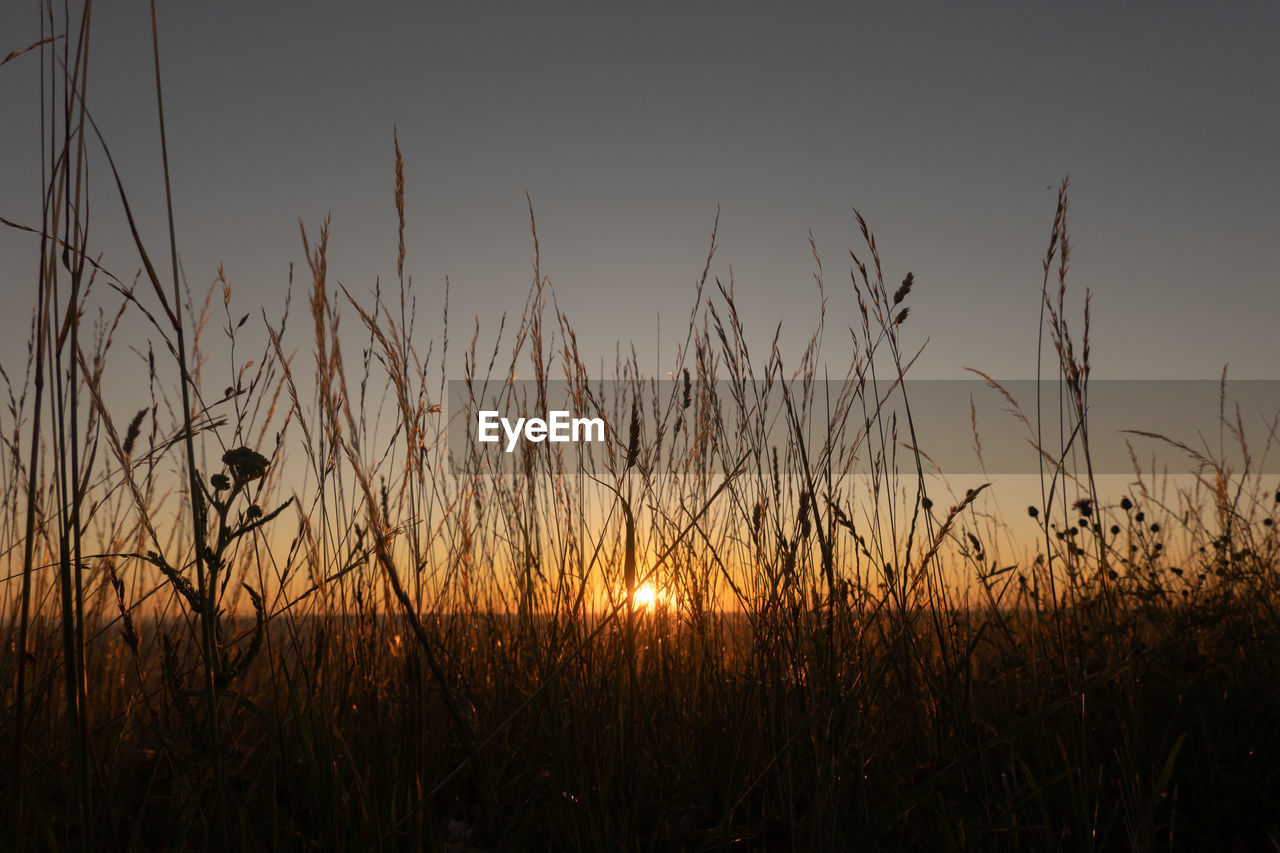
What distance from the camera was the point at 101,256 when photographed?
900 mm

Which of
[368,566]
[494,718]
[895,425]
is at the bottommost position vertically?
[494,718]

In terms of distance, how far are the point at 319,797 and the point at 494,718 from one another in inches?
23.8

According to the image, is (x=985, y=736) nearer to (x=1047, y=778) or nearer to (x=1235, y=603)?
(x=1047, y=778)

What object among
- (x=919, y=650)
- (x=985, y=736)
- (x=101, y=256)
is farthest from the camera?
(x=985, y=736)

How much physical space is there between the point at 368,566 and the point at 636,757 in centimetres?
70

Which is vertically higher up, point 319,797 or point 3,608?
point 3,608

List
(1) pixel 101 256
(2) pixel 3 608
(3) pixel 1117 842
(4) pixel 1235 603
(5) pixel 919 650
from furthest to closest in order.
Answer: (4) pixel 1235 603 < (2) pixel 3 608 < (5) pixel 919 650 < (3) pixel 1117 842 < (1) pixel 101 256

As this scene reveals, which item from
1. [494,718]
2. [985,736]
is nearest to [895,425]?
[985,736]

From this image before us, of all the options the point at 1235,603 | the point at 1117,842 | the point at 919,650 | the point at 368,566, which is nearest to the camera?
the point at 1117,842

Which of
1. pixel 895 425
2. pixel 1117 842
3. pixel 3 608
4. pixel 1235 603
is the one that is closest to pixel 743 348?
pixel 895 425

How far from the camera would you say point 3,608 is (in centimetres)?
207

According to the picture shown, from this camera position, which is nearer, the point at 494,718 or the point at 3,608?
the point at 494,718

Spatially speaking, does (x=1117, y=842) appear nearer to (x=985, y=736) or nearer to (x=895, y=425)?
(x=985, y=736)

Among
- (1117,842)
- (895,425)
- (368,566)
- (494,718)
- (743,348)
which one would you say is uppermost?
(743,348)
